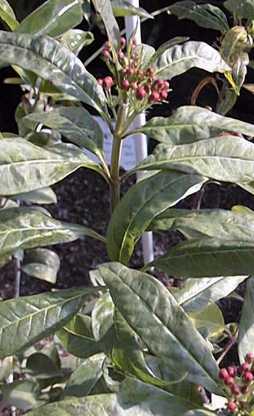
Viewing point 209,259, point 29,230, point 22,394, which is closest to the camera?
point 209,259

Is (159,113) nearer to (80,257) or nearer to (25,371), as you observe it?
(80,257)

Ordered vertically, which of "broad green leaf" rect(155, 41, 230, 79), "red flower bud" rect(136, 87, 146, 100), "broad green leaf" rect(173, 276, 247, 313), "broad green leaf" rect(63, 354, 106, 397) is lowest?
"broad green leaf" rect(63, 354, 106, 397)

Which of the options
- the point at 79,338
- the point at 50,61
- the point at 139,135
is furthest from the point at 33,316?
the point at 139,135

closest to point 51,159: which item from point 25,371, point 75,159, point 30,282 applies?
point 75,159

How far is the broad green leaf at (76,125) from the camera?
1050 mm

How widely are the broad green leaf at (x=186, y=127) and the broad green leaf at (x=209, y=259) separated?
0.17 meters

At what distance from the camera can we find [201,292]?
1155 millimetres

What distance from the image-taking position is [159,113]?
2.63 meters

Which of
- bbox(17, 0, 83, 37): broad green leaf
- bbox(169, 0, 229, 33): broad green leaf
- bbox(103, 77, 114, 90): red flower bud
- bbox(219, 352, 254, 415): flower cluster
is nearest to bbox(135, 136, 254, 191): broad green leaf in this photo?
bbox(103, 77, 114, 90): red flower bud

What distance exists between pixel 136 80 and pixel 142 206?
0.55ft

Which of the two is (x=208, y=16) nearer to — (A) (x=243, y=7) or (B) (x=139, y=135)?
(A) (x=243, y=7)

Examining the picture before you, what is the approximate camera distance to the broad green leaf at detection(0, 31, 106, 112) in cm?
104

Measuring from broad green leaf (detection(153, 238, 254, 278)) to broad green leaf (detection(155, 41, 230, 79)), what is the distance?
0.91 feet

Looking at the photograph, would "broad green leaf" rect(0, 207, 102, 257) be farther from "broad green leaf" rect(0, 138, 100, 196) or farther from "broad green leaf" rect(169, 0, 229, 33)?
"broad green leaf" rect(169, 0, 229, 33)
